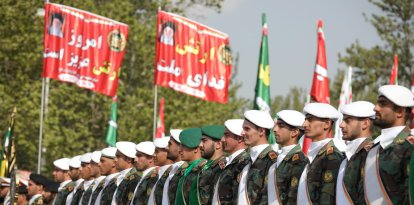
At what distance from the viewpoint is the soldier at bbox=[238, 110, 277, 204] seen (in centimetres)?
1097

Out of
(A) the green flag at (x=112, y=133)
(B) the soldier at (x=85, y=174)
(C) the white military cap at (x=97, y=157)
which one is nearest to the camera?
(C) the white military cap at (x=97, y=157)

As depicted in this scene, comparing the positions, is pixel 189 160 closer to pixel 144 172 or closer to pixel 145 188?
pixel 145 188

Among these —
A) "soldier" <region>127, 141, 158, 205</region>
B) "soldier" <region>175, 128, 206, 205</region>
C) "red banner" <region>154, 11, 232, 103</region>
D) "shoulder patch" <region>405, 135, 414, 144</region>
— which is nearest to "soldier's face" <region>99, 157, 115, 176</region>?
"soldier" <region>127, 141, 158, 205</region>

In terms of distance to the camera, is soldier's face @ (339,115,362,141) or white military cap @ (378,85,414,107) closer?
white military cap @ (378,85,414,107)

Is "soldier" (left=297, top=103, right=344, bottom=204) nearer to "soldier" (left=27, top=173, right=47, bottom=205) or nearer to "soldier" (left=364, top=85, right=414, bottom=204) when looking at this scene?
"soldier" (left=364, top=85, right=414, bottom=204)

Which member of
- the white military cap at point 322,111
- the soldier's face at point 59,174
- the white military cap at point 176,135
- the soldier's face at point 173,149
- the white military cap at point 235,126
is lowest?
the soldier's face at point 59,174

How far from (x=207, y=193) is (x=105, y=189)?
154 inches

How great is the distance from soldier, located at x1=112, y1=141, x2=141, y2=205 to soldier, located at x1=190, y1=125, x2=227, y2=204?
2661 mm

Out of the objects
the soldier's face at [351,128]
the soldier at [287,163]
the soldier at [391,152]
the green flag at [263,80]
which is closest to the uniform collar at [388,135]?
the soldier at [391,152]

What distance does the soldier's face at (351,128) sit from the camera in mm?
9805

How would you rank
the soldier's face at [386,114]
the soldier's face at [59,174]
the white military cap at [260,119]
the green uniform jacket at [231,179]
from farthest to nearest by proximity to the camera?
the soldier's face at [59,174] < the green uniform jacket at [231,179] < the white military cap at [260,119] < the soldier's face at [386,114]

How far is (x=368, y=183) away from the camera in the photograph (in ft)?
29.9

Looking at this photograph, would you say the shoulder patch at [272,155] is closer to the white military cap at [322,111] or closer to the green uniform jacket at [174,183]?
the white military cap at [322,111]

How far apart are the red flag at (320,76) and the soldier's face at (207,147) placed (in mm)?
7617
